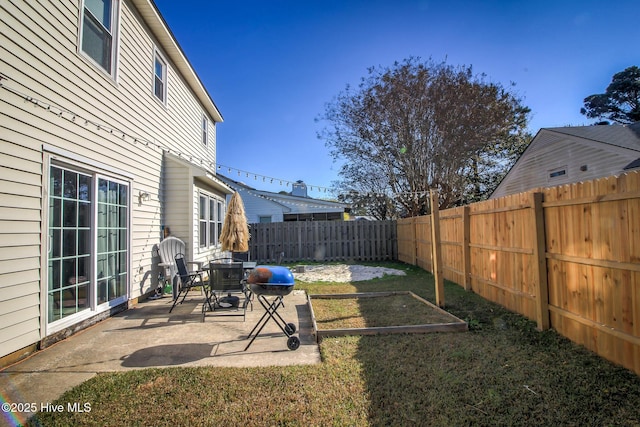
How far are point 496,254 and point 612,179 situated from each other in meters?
2.51

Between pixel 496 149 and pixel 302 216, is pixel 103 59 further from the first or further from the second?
pixel 496 149

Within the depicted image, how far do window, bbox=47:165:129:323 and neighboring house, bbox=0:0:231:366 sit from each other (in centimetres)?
2

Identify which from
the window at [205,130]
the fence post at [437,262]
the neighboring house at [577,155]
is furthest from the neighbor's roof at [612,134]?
the window at [205,130]

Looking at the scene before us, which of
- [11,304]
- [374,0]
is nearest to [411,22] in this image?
[374,0]

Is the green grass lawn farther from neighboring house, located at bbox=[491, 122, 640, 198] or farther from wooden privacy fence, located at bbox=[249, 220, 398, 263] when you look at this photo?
wooden privacy fence, located at bbox=[249, 220, 398, 263]

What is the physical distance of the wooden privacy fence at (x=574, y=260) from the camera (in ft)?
8.89

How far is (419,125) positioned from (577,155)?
6.12 meters

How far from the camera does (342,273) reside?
31.5 ft

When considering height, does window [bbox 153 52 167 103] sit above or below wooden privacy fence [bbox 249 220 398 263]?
above

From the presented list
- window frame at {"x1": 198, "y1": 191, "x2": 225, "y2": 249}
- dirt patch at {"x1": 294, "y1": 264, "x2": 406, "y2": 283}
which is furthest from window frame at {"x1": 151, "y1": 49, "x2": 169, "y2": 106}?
dirt patch at {"x1": 294, "y1": 264, "x2": 406, "y2": 283}

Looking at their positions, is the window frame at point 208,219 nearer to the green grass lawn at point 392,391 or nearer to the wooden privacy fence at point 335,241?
the wooden privacy fence at point 335,241

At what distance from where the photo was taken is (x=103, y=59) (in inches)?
194

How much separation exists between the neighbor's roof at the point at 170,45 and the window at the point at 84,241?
3376mm

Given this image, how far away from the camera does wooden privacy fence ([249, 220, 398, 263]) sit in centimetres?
1289
